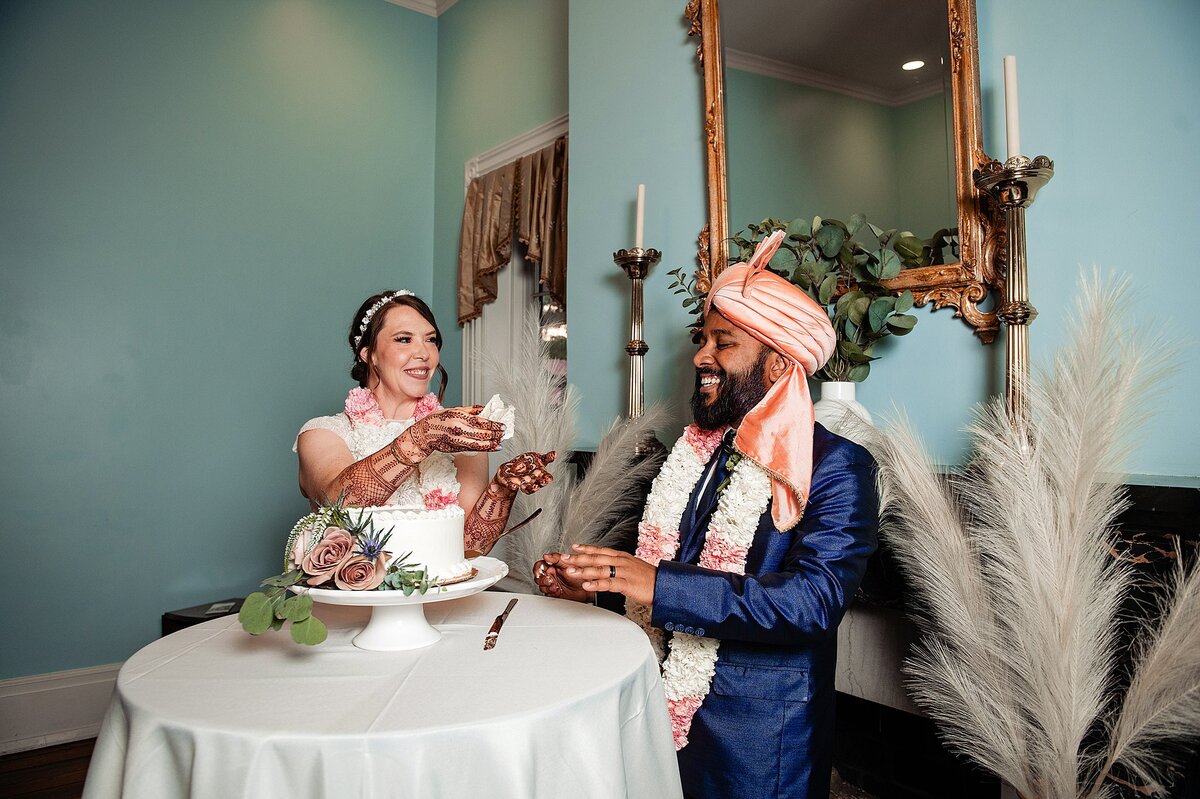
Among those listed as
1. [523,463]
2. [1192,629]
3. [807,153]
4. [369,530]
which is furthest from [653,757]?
[807,153]

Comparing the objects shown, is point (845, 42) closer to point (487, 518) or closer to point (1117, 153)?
point (1117, 153)

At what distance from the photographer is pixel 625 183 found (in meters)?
3.00

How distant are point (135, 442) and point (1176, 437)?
4102mm

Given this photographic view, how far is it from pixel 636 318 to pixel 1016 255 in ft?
4.11

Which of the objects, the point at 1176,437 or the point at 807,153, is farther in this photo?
the point at 807,153

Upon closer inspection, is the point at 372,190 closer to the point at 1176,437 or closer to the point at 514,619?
the point at 514,619

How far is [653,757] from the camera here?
1.38 m

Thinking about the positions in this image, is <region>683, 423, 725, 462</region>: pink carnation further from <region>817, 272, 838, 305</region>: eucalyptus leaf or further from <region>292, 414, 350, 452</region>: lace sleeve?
<region>292, 414, 350, 452</region>: lace sleeve

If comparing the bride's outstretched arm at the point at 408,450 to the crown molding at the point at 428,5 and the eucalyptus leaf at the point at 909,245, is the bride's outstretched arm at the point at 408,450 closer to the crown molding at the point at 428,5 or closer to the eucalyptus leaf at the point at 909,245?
the eucalyptus leaf at the point at 909,245

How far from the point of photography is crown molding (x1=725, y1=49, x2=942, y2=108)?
2.09 m

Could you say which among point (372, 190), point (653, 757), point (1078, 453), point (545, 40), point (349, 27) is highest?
point (349, 27)

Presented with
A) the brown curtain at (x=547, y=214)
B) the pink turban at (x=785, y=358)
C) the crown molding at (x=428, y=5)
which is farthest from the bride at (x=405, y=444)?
the crown molding at (x=428, y=5)

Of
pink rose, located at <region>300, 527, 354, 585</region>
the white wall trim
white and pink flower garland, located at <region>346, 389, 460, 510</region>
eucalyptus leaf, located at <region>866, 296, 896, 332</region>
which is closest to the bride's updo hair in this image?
white and pink flower garland, located at <region>346, 389, 460, 510</region>

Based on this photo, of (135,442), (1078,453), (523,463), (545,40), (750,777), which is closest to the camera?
(1078,453)
